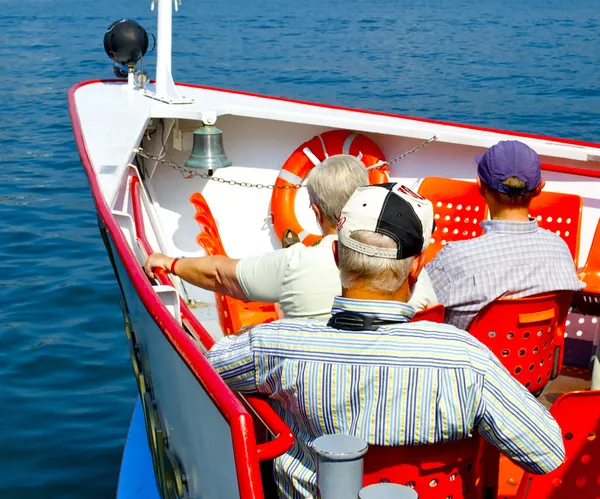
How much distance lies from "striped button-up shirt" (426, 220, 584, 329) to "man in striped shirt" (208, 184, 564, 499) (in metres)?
0.97

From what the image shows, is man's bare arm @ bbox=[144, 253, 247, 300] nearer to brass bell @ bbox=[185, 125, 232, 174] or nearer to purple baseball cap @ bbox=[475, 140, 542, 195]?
purple baseball cap @ bbox=[475, 140, 542, 195]

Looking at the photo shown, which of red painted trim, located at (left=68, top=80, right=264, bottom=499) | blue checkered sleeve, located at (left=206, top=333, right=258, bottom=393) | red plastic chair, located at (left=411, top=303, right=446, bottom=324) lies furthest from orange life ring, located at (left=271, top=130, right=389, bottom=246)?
blue checkered sleeve, located at (left=206, top=333, right=258, bottom=393)

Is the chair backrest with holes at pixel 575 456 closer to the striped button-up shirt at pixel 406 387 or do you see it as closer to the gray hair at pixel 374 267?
the striped button-up shirt at pixel 406 387

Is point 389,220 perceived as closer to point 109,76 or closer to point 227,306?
point 227,306

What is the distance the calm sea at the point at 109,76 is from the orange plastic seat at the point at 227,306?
4.82 feet

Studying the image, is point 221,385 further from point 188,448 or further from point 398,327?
point 188,448

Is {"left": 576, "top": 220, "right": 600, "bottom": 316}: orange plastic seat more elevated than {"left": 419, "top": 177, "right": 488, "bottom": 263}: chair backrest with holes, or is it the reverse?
{"left": 419, "top": 177, "right": 488, "bottom": 263}: chair backrest with holes

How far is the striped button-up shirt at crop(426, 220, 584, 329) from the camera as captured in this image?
296 centimetres

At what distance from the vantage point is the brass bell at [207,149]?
5.14 meters

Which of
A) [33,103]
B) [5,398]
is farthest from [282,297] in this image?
[33,103]

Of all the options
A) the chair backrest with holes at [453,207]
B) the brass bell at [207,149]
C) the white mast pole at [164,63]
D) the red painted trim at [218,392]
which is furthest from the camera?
the white mast pole at [164,63]

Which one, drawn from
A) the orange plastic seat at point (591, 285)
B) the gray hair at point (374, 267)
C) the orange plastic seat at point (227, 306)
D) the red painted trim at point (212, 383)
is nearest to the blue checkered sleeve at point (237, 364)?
the red painted trim at point (212, 383)

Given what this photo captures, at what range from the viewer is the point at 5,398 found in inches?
244

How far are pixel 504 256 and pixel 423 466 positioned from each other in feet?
3.68
